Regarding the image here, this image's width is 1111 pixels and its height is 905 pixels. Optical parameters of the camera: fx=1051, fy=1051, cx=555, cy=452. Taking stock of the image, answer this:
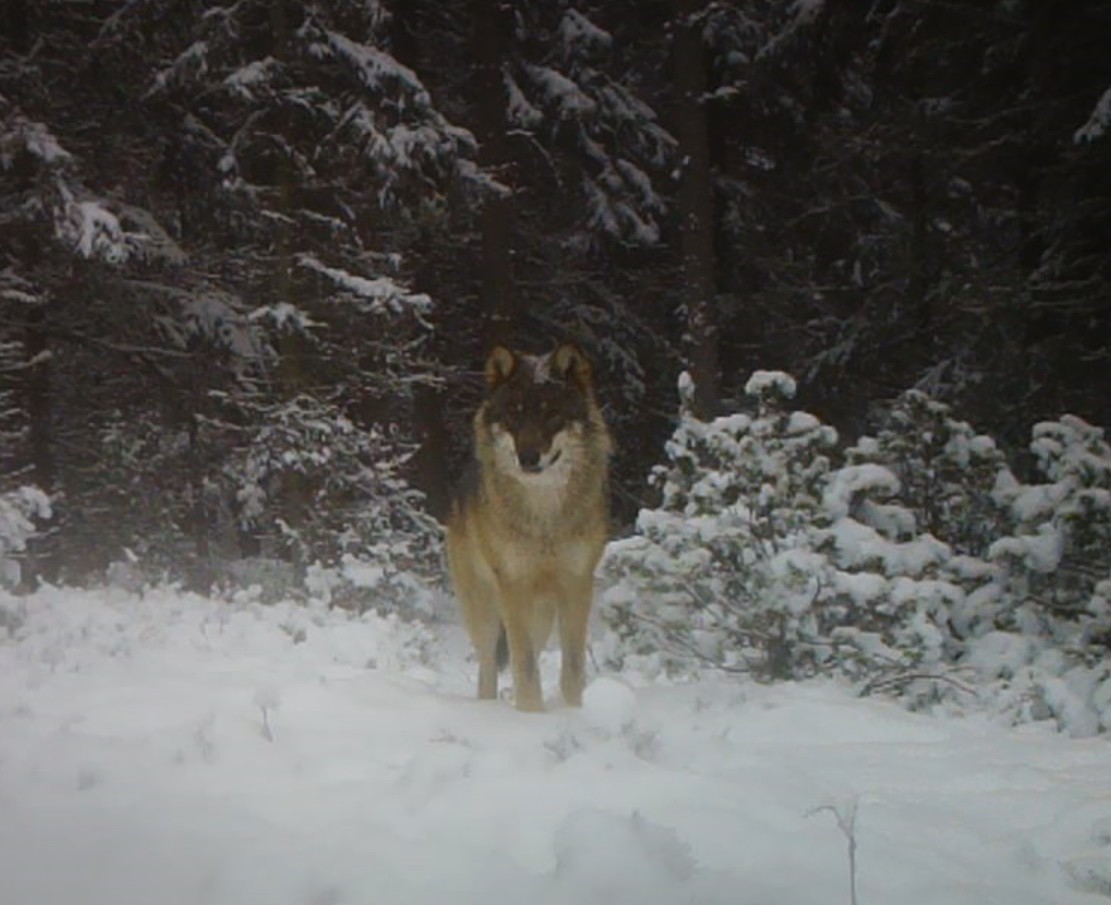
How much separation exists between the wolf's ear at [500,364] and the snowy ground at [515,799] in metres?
1.95

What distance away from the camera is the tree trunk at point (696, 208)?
16.2 metres

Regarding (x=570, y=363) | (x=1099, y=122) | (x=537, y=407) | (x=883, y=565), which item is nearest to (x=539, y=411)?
(x=537, y=407)

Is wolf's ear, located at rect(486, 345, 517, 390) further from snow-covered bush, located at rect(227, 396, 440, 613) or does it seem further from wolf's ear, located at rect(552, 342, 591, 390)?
snow-covered bush, located at rect(227, 396, 440, 613)

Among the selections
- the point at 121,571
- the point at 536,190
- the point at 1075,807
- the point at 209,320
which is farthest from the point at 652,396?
the point at 1075,807

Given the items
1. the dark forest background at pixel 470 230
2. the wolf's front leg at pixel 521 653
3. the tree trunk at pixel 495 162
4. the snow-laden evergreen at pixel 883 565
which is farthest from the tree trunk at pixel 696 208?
the wolf's front leg at pixel 521 653

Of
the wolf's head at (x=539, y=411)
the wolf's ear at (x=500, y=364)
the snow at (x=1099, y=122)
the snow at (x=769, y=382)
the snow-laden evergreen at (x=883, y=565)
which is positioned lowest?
the snow-laden evergreen at (x=883, y=565)

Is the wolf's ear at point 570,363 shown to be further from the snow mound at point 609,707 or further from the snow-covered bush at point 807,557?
the snow mound at point 609,707

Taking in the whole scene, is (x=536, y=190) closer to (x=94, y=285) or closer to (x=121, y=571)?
(x=94, y=285)

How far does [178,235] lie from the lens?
55.0 feet

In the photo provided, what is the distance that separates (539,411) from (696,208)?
1125 cm

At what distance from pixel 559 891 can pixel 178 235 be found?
16177 millimetres

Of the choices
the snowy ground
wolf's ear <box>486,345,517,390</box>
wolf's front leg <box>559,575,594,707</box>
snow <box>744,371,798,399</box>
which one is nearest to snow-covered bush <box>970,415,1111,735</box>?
snow <box>744,371,798,399</box>

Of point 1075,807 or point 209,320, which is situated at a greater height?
point 209,320

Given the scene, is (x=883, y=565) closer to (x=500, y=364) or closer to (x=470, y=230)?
(x=500, y=364)
